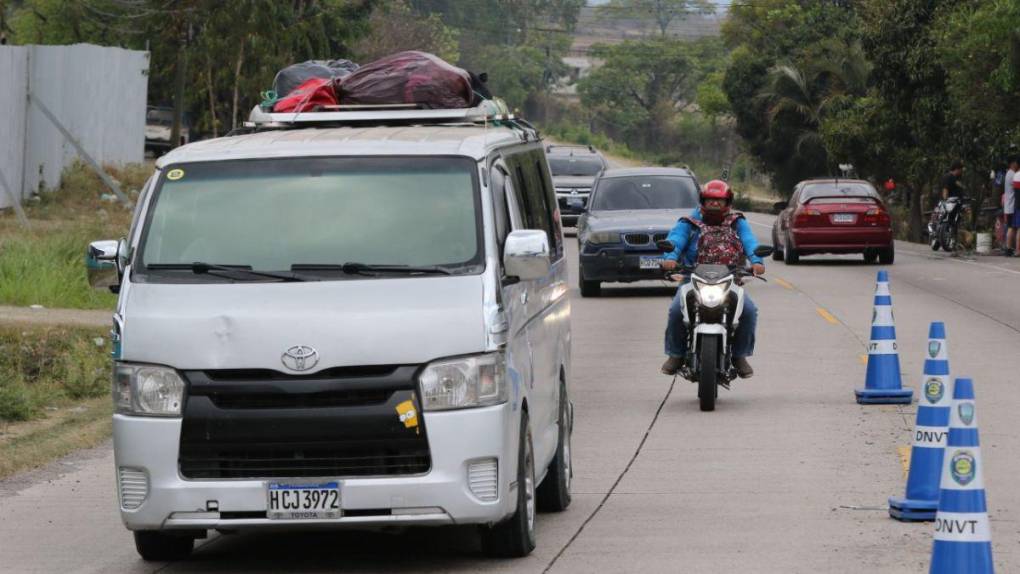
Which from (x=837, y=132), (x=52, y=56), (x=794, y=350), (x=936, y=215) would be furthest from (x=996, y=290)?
(x=837, y=132)

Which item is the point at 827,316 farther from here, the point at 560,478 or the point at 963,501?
the point at 963,501

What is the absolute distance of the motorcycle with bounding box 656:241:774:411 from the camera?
14031 millimetres

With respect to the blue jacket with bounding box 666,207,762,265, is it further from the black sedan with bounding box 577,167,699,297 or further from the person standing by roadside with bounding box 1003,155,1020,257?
the person standing by roadside with bounding box 1003,155,1020,257

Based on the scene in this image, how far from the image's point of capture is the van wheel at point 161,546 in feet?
28.4

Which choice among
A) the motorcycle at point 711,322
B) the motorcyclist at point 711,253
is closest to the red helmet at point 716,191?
the motorcyclist at point 711,253

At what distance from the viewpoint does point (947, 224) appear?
38156mm

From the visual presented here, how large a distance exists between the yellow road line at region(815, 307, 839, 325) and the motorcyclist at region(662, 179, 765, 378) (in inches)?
285

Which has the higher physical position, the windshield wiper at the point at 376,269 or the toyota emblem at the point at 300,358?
the windshield wiper at the point at 376,269

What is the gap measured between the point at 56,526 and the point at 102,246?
1.80 m

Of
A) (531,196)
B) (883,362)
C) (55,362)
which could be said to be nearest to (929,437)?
(531,196)

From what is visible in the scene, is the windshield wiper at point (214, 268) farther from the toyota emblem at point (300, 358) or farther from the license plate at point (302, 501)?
the license plate at point (302, 501)

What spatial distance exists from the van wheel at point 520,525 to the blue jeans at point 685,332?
575 centimetres

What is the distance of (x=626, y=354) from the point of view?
18750 millimetres

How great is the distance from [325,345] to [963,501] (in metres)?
2.75
